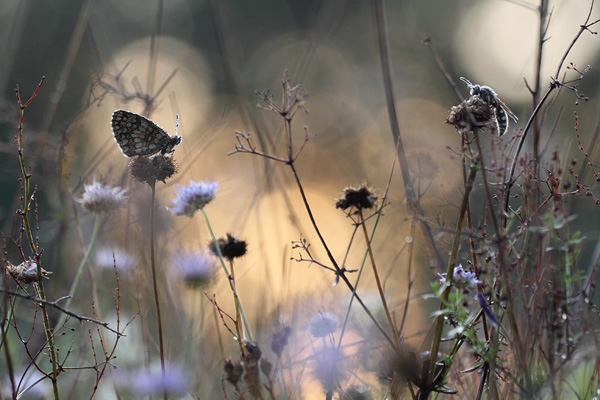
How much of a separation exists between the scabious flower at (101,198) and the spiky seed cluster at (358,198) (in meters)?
0.79

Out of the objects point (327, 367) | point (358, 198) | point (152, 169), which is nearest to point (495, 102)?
point (358, 198)

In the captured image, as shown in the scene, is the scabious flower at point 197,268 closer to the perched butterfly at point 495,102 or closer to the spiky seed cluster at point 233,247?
the spiky seed cluster at point 233,247

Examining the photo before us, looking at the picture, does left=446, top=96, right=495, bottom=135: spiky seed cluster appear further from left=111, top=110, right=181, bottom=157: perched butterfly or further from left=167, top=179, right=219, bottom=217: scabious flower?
left=111, top=110, right=181, bottom=157: perched butterfly

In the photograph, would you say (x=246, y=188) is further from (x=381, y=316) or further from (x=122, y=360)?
(x=381, y=316)

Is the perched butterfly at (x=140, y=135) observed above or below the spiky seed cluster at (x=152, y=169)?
above

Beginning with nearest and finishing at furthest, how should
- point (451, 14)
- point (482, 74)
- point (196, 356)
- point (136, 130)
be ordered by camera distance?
point (196, 356) < point (136, 130) < point (482, 74) < point (451, 14)

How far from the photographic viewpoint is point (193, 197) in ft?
4.38

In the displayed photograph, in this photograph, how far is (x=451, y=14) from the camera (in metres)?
8.69

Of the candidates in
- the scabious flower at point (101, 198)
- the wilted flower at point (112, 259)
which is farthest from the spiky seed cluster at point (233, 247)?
the wilted flower at point (112, 259)

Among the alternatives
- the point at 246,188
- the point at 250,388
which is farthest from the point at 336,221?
the point at 250,388

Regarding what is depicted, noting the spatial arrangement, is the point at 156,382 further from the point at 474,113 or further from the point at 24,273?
the point at 474,113

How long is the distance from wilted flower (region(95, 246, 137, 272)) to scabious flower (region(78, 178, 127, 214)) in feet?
0.73

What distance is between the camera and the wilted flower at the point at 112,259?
1958mm

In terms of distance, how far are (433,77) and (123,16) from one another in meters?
4.22
